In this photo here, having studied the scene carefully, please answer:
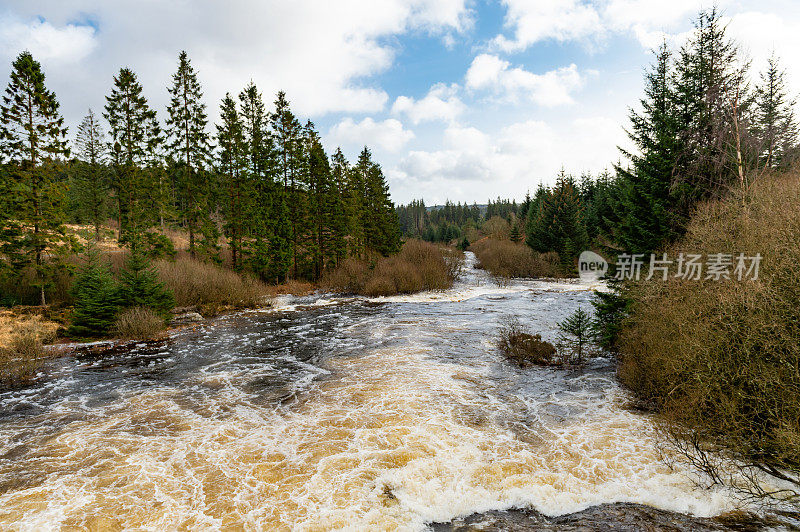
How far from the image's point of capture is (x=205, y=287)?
2162cm

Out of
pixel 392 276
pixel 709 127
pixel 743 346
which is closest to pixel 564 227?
pixel 392 276

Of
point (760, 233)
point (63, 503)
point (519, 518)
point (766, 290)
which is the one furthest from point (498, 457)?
point (63, 503)

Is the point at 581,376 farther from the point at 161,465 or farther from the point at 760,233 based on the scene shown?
the point at 161,465

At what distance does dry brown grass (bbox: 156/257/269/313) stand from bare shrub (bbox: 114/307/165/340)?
476 cm

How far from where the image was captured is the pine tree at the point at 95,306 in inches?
583

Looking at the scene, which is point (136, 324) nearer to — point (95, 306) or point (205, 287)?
point (95, 306)

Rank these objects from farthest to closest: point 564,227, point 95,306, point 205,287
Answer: point 564,227
point 205,287
point 95,306

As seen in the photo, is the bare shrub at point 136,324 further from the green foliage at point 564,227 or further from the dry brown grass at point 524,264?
the green foliage at point 564,227

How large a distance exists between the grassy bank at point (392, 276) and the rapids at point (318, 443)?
14007 millimetres

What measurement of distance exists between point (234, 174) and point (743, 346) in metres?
29.7

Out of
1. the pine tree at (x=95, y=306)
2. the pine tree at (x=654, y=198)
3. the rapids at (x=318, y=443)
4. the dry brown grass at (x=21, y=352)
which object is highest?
the pine tree at (x=654, y=198)

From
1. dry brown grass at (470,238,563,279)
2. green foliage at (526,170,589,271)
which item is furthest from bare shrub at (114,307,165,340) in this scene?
green foliage at (526,170,589,271)

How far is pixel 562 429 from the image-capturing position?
776 centimetres

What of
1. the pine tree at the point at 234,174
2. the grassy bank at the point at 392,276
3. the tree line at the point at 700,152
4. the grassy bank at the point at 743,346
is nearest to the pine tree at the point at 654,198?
the tree line at the point at 700,152
